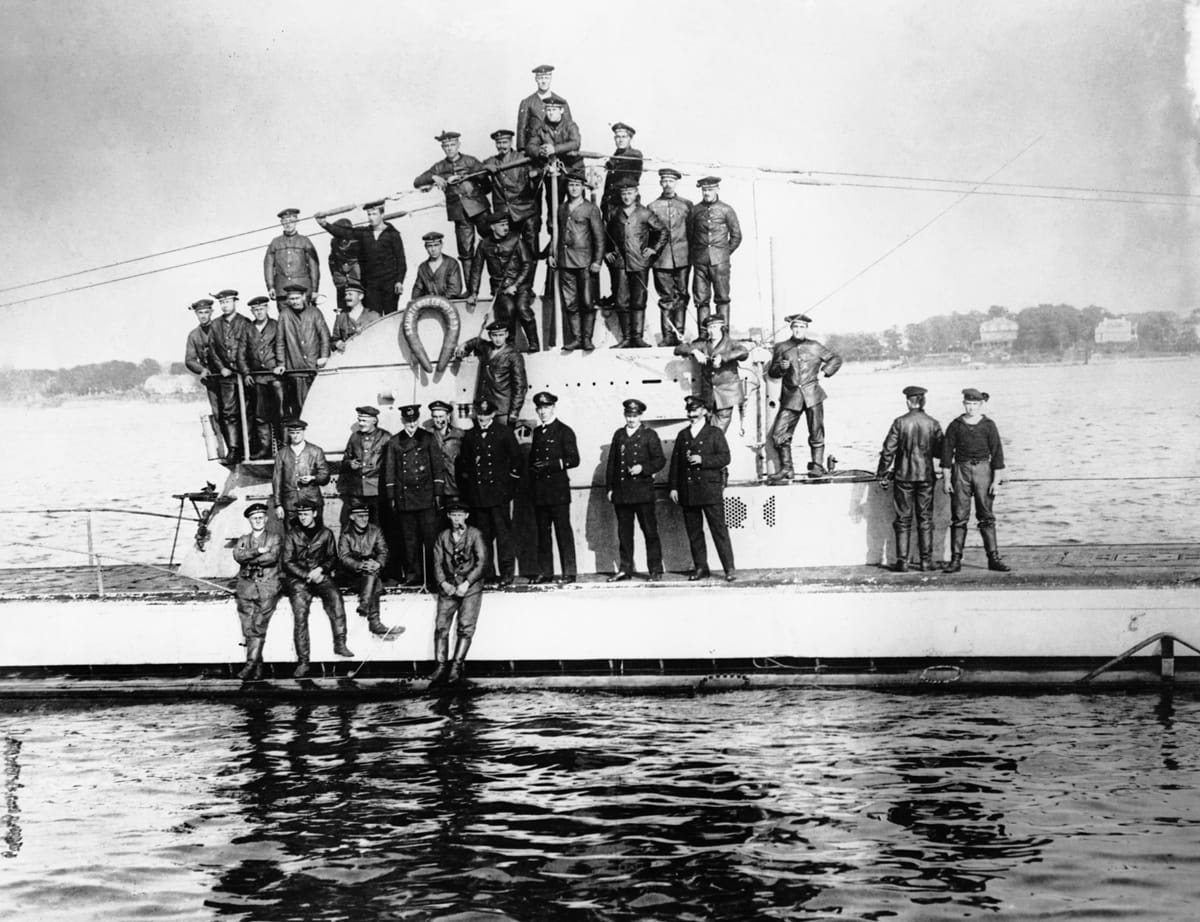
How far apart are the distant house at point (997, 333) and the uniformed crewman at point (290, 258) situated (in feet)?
112

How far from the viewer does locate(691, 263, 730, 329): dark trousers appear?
1415 centimetres

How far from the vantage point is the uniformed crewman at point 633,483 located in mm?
12906

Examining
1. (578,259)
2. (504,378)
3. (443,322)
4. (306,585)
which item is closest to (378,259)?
(443,322)

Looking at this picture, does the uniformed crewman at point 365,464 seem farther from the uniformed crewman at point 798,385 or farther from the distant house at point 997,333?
the distant house at point 997,333

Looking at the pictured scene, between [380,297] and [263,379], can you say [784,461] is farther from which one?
[263,379]

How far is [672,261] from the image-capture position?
14.1m

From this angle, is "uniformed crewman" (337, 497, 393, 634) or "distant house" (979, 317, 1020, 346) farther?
"distant house" (979, 317, 1020, 346)

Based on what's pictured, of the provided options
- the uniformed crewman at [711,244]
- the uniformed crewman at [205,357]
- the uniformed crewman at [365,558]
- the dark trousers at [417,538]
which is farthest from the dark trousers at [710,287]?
the uniformed crewman at [205,357]

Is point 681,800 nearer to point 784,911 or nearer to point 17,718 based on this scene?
point 784,911

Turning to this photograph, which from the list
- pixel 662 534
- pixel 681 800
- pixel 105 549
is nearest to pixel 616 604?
pixel 662 534

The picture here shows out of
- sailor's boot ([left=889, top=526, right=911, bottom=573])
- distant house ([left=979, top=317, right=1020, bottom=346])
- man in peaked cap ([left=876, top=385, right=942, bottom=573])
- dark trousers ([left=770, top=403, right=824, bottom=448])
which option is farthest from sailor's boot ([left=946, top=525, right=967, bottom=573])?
distant house ([left=979, top=317, right=1020, bottom=346])

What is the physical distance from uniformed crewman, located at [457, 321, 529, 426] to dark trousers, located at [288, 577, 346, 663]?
100 inches

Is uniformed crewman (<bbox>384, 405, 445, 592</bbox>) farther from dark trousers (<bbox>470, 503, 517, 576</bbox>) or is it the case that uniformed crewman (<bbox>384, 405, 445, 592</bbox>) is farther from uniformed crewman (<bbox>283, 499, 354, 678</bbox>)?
uniformed crewman (<bbox>283, 499, 354, 678</bbox>)

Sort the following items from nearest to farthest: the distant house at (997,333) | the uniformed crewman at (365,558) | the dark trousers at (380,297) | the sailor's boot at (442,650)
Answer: the sailor's boot at (442,650) → the uniformed crewman at (365,558) → the dark trousers at (380,297) → the distant house at (997,333)
